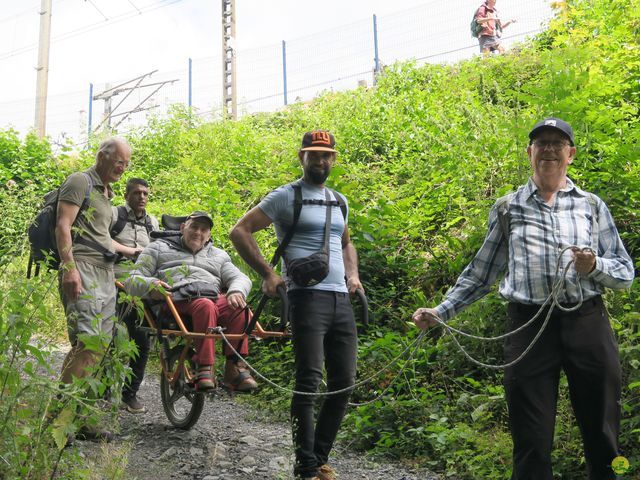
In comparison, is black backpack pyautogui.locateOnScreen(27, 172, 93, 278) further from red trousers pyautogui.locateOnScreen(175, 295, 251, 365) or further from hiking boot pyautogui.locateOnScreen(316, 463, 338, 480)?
hiking boot pyautogui.locateOnScreen(316, 463, 338, 480)

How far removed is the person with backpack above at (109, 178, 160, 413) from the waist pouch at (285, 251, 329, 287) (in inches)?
111

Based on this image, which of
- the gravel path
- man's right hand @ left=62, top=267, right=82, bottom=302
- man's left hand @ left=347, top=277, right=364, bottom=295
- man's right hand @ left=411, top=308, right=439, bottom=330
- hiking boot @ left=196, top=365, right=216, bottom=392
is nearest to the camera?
man's right hand @ left=411, top=308, right=439, bottom=330

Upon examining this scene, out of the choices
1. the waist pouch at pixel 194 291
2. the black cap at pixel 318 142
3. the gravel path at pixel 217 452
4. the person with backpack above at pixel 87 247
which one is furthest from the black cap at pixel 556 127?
the waist pouch at pixel 194 291

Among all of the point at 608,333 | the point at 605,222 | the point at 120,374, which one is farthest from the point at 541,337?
the point at 120,374

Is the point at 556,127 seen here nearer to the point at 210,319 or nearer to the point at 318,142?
the point at 318,142

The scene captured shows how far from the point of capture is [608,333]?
11.3 ft

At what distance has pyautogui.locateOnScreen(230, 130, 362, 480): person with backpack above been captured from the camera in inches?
182

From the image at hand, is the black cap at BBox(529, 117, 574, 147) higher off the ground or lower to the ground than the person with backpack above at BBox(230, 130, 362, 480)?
higher

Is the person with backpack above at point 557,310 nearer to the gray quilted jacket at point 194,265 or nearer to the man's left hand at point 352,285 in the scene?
the man's left hand at point 352,285

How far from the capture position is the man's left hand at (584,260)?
3.33 m

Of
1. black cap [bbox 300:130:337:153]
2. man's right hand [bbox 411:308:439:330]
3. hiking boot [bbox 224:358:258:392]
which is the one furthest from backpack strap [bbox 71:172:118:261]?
man's right hand [bbox 411:308:439:330]

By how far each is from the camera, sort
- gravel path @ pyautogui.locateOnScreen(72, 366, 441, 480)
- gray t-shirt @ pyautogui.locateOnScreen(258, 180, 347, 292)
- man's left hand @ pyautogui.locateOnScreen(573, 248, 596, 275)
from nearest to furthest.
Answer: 1. man's left hand @ pyautogui.locateOnScreen(573, 248, 596, 275)
2. gray t-shirt @ pyautogui.locateOnScreen(258, 180, 347, 292)
3. gravel path @ pyautogui.locateOnScreen(72, 366, 441, 480)

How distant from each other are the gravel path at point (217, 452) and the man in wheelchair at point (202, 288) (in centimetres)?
52

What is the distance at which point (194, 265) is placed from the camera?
669cm
